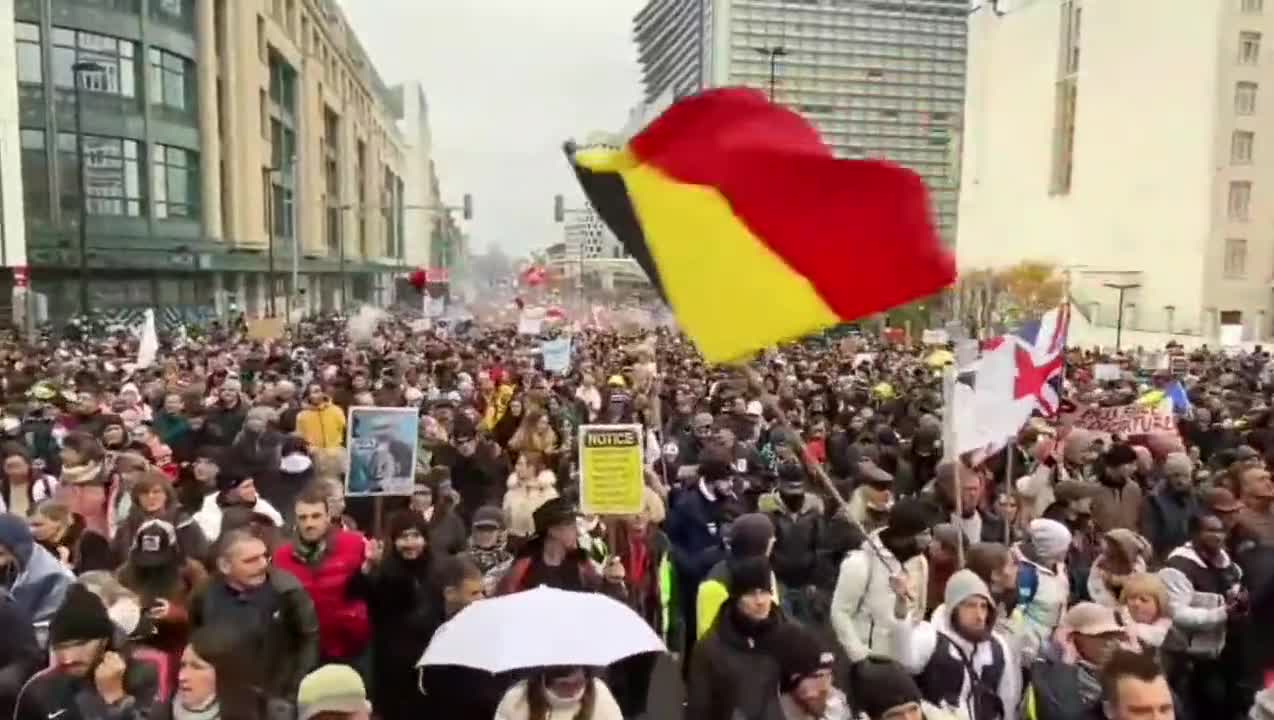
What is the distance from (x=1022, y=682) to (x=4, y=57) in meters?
35.2

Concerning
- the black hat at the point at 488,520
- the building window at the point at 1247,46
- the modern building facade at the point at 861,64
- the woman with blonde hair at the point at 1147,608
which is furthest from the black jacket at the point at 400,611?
the modern building facade at the point at 861,64

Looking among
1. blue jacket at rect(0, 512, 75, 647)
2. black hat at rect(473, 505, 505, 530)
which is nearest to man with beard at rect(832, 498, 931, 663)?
black hat at rect(473, 505, 505, 530)

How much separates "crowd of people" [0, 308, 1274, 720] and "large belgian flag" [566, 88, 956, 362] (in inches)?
11.4

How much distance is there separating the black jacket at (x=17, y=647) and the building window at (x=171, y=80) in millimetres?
41367

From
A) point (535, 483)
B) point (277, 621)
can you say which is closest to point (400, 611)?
point (277, 621)

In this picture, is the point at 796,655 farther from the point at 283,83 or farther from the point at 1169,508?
the point at 283,83

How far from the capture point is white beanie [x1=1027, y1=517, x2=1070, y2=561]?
5.29 m

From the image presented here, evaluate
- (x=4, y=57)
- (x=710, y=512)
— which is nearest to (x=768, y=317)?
(x=710, y=512)

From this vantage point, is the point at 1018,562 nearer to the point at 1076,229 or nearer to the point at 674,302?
the point at 674,302

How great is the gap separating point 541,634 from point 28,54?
3923cm

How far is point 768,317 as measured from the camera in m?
4.56

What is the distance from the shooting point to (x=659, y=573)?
6887mm

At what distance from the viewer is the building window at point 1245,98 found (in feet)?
172

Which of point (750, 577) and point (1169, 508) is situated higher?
point (750, 577)
